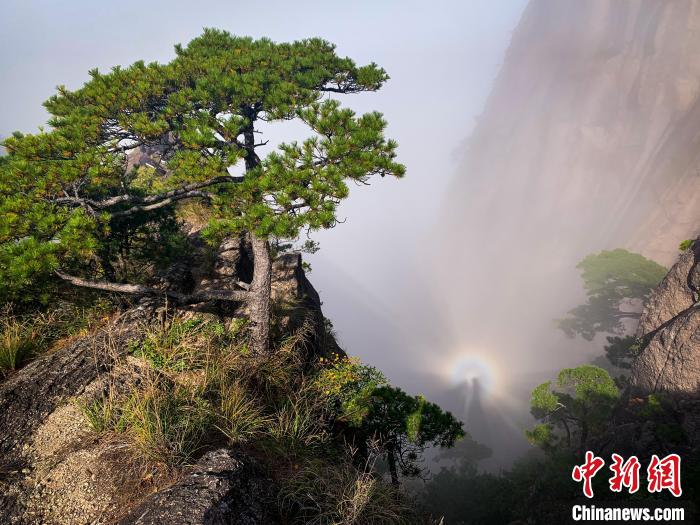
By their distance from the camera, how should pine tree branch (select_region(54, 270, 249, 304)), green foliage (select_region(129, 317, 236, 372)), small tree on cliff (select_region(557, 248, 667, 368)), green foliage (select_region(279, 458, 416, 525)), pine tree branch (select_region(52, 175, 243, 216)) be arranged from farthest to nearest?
1. small tree on cliff (select_region(557, 248, 667, 368))
2. pine tree branch (select_region(52, 175, 243, 216))
3. pine tree branch (select_region(54, 270, 249, 304))
4. green foliage (select_region(129, 317, 236, 372))
5. green foliage (select_region(279, 458, 416, 525))

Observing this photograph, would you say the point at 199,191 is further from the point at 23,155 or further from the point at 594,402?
the point at 594,402

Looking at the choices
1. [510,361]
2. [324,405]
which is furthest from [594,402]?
[510,361]

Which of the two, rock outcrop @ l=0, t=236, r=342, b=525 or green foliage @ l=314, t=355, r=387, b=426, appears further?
green foliage @ l=314, t=355, r=387, b=426

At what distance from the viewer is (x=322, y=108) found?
6.30m

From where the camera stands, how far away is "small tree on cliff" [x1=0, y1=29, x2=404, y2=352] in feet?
17.0

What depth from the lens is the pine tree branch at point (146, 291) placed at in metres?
6.22

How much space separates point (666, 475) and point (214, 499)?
15.9 metres

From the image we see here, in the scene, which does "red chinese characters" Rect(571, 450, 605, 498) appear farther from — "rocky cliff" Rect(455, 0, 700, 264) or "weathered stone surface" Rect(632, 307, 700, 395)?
"rocky cliff" Rect(455, 0, 700, 264)

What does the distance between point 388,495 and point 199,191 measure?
684 centimetres

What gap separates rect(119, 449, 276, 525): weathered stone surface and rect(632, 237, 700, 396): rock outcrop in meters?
21.4

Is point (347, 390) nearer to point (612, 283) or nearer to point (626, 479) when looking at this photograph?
point (626, 479)

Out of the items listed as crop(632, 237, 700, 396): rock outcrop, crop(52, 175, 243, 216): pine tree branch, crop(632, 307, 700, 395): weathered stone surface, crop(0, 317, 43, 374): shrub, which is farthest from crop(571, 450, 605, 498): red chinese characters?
crop(0, 317, 43, 374): shrub

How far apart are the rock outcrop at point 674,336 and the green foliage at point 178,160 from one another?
64.8ft

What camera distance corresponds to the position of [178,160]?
5812 mm
